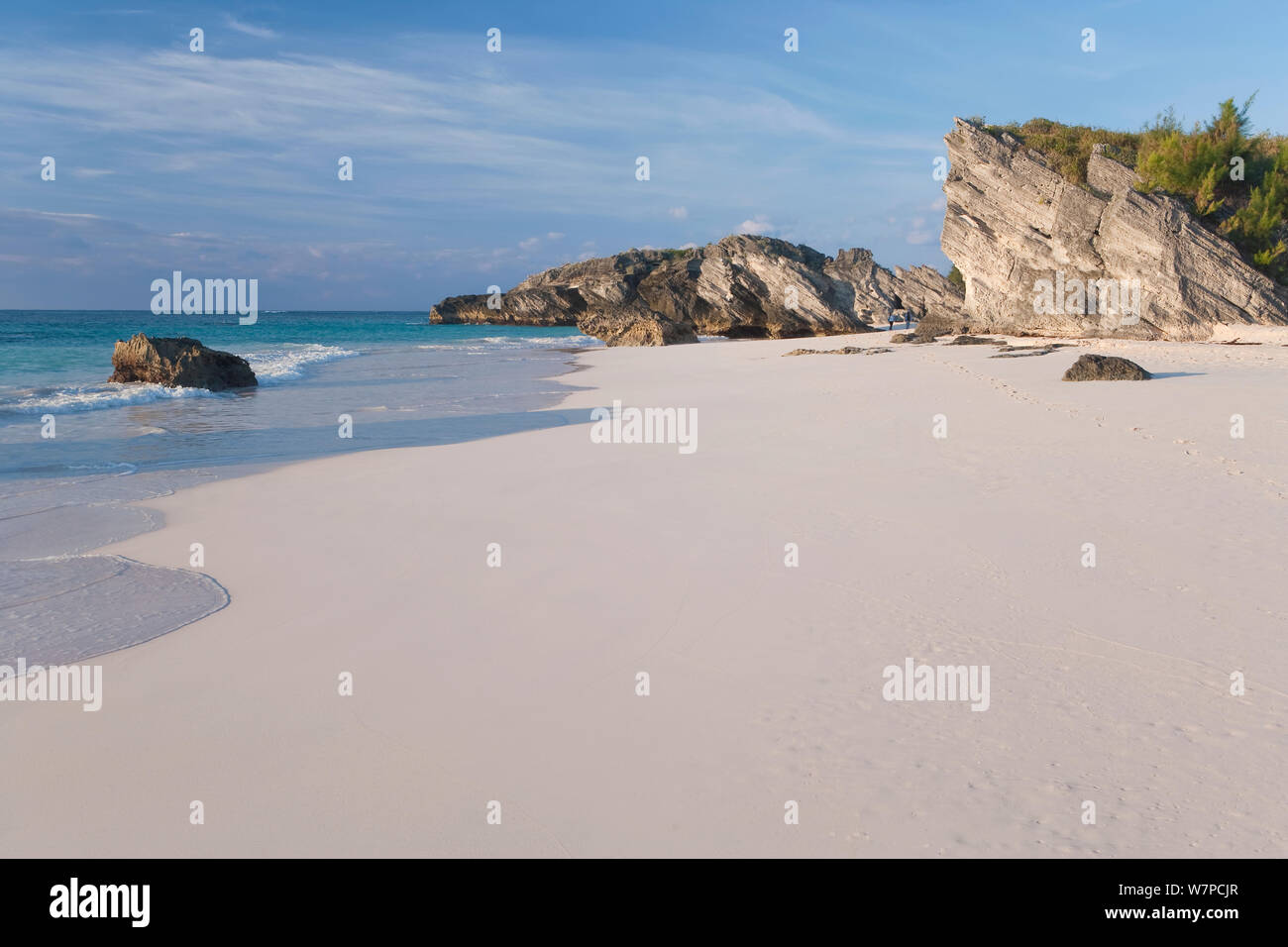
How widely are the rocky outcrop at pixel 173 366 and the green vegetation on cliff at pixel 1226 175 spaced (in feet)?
94.6

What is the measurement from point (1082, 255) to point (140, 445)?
1091 inches

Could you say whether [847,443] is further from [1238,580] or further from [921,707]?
[921,707]

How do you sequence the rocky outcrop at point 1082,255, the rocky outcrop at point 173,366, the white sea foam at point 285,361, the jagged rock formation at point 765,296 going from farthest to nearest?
the jagged rock formation at point 765,296
the white sea foam at point 285,361
the rocky outcrop at point 1082,255
the rocky outcrop at point 173,366

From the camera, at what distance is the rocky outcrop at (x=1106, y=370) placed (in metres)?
15.0

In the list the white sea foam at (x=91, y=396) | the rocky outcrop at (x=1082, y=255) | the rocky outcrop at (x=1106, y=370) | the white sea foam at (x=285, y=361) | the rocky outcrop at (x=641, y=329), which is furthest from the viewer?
the rocky outcrop at (x=641, y=329)

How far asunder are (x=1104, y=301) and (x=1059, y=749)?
27069 millimetres

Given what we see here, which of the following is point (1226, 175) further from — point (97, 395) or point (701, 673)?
point (97, 395)

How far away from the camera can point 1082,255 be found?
86.9ft

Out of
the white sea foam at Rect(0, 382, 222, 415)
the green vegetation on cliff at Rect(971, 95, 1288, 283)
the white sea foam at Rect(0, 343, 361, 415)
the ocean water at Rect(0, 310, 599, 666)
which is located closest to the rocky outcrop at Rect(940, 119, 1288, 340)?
the green vegetation on cliff at Rect(971, 95, 1288, 283)

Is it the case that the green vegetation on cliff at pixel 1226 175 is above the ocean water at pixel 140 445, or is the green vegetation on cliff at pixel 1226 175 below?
above

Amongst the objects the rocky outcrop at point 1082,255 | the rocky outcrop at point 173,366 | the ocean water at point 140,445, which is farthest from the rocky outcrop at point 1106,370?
the rocky outcrop at point 173,366

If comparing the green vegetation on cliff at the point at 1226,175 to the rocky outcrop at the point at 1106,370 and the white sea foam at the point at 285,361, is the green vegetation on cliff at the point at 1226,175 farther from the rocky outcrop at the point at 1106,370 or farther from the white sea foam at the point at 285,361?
the white sea foam at the point at 285,361

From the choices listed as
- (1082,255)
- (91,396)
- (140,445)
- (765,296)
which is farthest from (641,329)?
(140,445)
